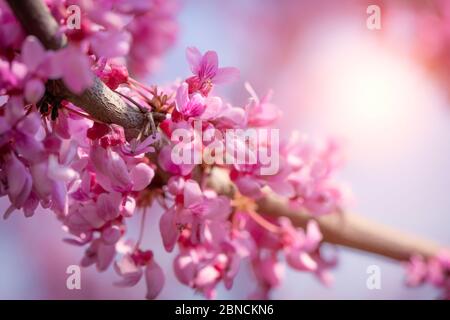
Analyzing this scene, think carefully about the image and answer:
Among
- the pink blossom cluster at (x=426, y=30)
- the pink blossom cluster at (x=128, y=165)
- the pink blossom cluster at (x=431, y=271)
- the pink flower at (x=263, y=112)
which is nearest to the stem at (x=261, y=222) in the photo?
the pink blossom cluster at (x=128, y=165)

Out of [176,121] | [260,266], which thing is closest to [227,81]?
[176,121]

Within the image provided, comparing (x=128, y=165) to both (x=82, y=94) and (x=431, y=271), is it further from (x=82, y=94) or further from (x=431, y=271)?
(x=431, y=271)

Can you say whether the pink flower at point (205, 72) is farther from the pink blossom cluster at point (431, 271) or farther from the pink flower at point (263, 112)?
the pink blossom cluster at point (431, 271)

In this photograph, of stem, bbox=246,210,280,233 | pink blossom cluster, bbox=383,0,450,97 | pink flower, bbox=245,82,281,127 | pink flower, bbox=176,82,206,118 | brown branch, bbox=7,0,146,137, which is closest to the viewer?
brown branch, bbox=7,0,146,137

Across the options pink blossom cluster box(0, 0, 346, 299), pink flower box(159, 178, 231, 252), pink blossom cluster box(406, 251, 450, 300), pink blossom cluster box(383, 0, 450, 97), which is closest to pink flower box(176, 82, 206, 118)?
pink blossom cluster box(0, 0, 346, 299)

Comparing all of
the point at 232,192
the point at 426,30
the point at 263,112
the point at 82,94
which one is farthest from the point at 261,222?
the point at 426,30

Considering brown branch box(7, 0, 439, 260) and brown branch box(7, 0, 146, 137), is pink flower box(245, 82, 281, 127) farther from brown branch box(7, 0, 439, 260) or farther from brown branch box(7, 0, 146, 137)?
brown branch box(7, 0, 146, 137)
